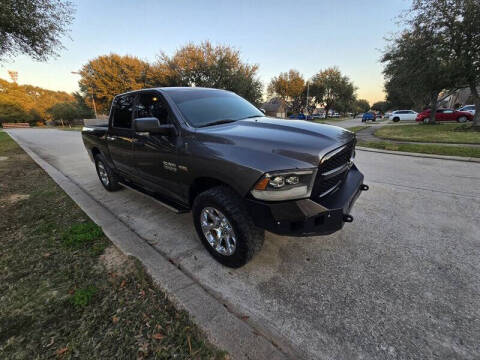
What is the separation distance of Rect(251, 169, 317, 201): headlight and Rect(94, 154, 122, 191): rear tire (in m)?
3.59

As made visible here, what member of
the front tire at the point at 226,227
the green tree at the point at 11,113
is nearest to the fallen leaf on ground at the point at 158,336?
the front tire at the point at 226,227

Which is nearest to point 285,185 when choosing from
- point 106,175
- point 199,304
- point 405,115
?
point 199,304

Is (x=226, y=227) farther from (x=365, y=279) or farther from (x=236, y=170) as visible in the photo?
(x=365, y=279)

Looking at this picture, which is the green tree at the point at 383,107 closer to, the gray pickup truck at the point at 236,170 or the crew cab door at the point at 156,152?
the gray pickup truck at the point at 236,170

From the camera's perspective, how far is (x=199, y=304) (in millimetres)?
1871

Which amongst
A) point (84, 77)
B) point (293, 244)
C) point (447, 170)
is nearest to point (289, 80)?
point (84, 77)

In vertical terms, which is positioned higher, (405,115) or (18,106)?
(18,106)

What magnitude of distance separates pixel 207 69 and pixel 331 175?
86.8ft

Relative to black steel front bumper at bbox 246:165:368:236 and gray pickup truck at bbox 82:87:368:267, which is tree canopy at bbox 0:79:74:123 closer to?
gray pickup truck at bbox 82:87:368:267

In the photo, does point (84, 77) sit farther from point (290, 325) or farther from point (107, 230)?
point (290, 325)

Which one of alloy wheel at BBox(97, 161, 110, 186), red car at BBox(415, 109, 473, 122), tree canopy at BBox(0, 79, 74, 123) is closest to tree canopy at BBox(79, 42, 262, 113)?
red car at BBox(415, 109, 473, 122)

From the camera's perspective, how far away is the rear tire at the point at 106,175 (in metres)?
4.42

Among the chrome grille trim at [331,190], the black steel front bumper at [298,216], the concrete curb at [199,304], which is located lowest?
the concrete curb at [199,304]

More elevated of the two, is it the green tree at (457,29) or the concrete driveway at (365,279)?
the green tree at (457,29)
